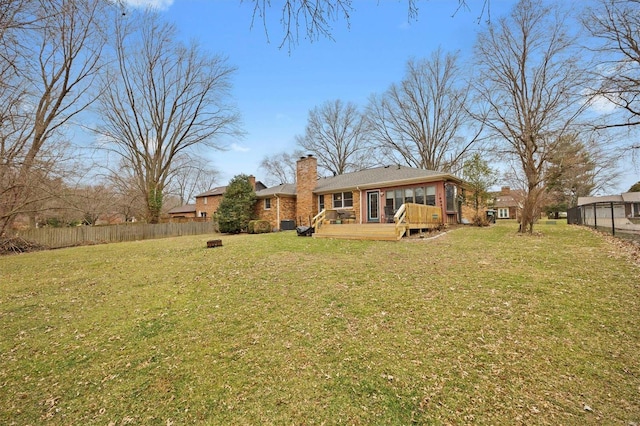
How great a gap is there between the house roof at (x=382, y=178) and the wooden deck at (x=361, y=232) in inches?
170

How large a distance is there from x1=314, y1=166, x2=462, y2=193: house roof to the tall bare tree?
12907 mm

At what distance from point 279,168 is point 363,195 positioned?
2776cm

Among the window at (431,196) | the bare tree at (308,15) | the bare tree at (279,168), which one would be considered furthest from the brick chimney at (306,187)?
the bare tree at (279,168)

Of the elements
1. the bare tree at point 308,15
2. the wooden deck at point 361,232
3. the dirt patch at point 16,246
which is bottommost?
the dirt patch at point 16,246

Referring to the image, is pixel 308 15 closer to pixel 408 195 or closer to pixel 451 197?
pixel 408 195

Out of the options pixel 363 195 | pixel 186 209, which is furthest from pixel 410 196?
pixel 186 209

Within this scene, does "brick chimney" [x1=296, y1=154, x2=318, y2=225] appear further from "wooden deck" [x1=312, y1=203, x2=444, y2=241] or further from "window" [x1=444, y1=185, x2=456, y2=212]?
"window" [x1=444, y1=185, x2=456, y2=212]

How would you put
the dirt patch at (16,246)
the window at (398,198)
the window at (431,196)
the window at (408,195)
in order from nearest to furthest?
the dirt patch at (16,246), the window at (431,196), the window at (408,195), the window at (398,198)

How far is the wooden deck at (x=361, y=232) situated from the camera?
11.3 m

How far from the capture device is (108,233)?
17.5 metres

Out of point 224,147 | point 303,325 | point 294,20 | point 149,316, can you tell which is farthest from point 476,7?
point 224,147

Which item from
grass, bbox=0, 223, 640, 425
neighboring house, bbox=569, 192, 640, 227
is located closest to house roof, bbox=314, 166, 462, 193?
neighboring house, bbox=569, 192, 640, 227

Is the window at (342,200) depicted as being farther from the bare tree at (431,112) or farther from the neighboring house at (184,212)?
the neighboring house at (184,212)

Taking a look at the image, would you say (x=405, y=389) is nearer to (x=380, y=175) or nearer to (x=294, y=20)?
(x=294, y=20)
